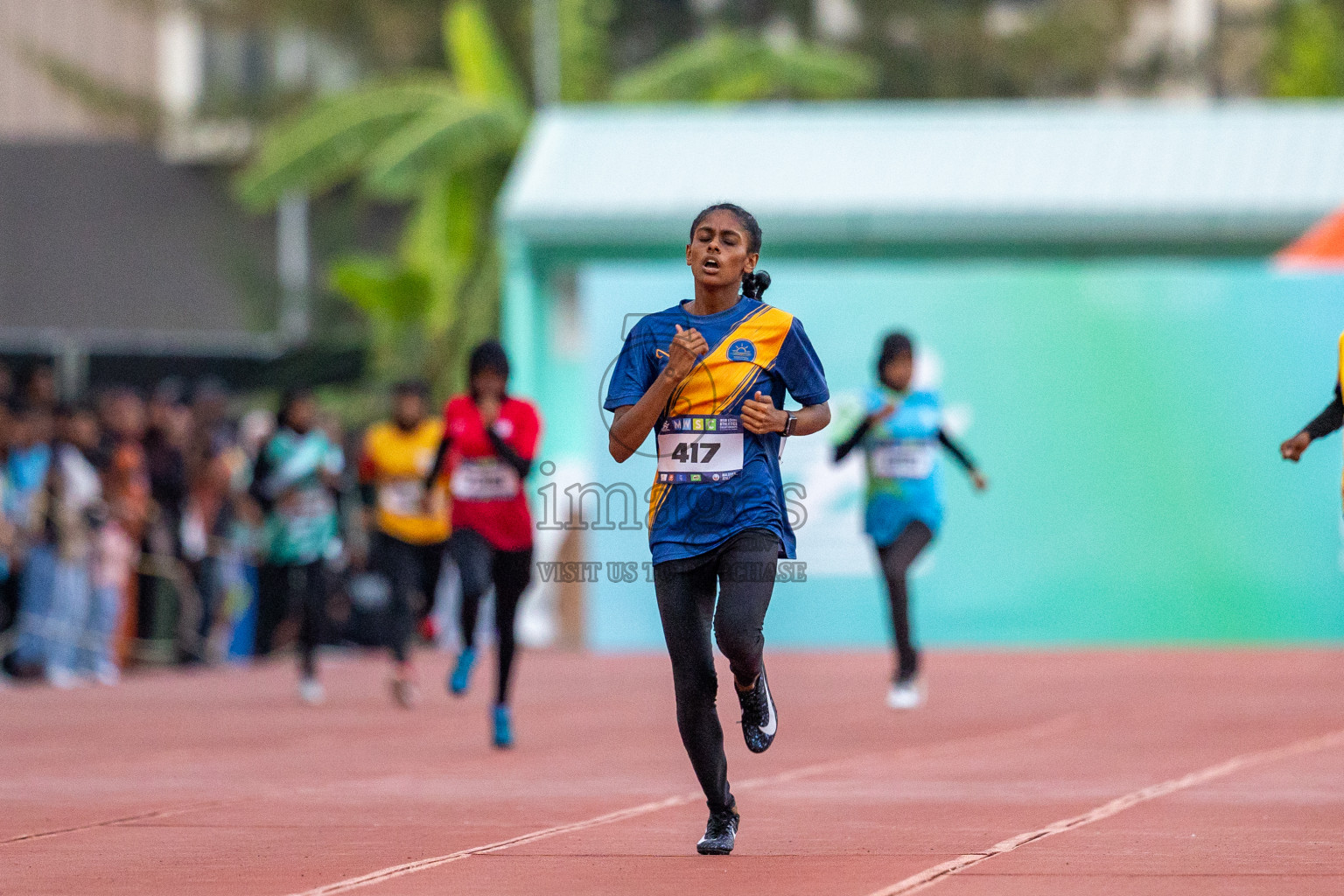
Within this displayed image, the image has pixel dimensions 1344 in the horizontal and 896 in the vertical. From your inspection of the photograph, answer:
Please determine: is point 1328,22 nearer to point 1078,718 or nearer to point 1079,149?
point 1079,149

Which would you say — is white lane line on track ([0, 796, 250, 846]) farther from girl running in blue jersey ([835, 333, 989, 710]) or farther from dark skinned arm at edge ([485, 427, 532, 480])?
girl running in blue jersey ([835, 333, 989, 710])

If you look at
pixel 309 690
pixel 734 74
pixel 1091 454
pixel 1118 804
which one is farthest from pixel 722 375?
pixel 734 74

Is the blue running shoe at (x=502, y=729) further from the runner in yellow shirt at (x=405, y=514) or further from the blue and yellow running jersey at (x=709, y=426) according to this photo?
the blue and yellow running jersey at (x=709, y=426)

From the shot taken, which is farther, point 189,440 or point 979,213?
point 979,213

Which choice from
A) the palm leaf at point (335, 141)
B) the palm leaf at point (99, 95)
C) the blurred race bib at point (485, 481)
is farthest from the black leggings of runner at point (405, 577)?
the palm leaf at point (99, 95)

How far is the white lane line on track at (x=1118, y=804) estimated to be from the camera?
6246mm

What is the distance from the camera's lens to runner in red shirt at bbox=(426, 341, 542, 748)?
1088cm

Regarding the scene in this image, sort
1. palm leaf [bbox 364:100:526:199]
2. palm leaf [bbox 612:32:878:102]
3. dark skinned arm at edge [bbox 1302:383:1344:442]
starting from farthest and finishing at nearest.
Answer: palm leaf [bbox 612:32:878:102]
palm leaf [bbox 364:100:526:199]
dark skinned arm at edge [bbox 1302:383:1344:442]

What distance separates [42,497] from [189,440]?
2.04 m

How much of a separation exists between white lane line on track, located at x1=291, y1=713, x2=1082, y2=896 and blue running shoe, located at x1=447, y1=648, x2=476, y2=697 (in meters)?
2.35

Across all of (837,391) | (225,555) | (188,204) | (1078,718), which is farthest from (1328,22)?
(1078,718)

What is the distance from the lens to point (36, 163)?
35875 millimetres

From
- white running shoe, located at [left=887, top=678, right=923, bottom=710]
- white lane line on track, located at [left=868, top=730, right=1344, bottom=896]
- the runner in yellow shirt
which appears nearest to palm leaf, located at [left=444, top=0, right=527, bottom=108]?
the runner in yellow shirt

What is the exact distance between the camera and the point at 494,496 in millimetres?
11133
